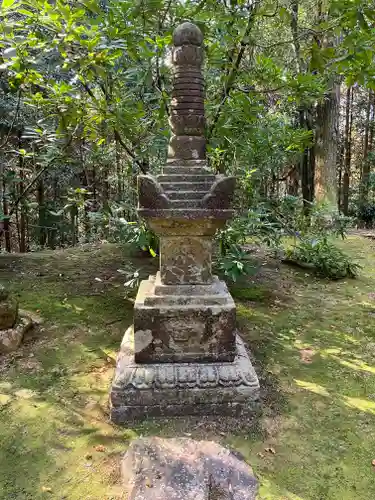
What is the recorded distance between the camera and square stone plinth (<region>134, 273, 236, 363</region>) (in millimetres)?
2971

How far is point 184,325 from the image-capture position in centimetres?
299

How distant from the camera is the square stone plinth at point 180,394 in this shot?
9.23 ft

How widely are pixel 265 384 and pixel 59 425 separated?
64.5 inches

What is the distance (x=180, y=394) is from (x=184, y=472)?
0.61 metres

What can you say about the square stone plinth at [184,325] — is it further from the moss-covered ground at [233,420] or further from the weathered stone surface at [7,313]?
the weathered stone surface at [7,313]

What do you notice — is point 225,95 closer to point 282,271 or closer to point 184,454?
point 282,271

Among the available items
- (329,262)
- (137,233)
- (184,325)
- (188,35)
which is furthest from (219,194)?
(329,262)

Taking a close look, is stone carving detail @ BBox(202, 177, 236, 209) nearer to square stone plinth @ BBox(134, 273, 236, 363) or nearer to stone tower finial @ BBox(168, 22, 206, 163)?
stone tower finial @ BBox(168, 22, 206, 163)

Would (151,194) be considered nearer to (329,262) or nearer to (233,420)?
(233,420)

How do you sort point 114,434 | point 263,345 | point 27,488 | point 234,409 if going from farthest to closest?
point 263,345, point 234,409, point 114,434, point 27,488

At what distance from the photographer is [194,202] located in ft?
9.19

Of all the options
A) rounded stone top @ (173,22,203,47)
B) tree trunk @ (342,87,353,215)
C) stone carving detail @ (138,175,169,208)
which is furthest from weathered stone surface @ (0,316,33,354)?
tree trunk @ (342,87,353,215)

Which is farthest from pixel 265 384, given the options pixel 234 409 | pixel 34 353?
pixel 34 353

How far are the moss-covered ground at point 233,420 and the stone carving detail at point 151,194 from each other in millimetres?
1552
